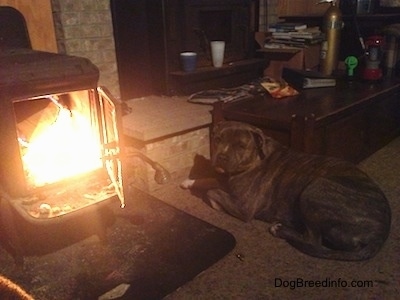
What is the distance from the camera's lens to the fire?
205 centimetres

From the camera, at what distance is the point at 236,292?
174 cm

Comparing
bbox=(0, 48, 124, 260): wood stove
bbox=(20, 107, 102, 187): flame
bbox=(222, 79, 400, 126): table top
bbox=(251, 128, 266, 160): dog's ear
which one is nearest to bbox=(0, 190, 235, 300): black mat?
bbox=(0, 48, 124, 260): wood stove

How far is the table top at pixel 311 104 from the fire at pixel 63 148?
40.9 inches

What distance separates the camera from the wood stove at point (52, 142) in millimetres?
1748

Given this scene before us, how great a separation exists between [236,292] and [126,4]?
7.00 ft

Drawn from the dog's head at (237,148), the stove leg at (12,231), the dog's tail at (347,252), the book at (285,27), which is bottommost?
the dog's tail at (347,252)

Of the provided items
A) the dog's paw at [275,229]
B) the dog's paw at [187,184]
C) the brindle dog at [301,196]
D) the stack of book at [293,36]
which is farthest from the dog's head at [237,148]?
the stack of book at [293,36]

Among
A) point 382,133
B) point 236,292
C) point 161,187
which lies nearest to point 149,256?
point 236,292

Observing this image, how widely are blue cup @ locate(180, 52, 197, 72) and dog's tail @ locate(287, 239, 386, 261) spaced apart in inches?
67.8

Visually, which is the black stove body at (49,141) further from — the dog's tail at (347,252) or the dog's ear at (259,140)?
the dog's tail at (347,252)

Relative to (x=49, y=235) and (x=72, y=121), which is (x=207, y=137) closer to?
(x=72, y=121)

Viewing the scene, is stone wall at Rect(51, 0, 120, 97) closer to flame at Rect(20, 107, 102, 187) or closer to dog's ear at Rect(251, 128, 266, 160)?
flame at Rect(20, 107, 102, 187)

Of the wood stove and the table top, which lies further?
the table top

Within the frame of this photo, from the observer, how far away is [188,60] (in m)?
3.13
